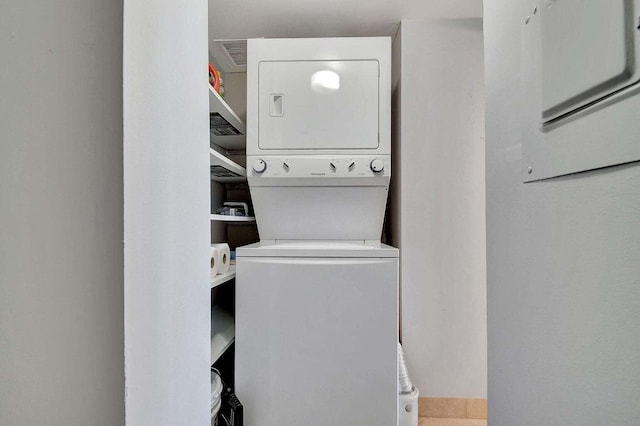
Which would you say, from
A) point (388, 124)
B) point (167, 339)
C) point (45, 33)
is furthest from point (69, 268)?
point (388, 124)

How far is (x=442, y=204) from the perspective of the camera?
1.73m

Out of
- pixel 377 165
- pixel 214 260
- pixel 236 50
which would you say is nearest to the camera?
pixel 214 260

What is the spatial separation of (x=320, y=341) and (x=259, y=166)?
106 cm

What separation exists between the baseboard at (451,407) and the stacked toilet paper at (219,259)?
1.47 meters

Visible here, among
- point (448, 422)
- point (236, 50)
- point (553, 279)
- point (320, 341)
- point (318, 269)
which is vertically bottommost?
point (448, 422)

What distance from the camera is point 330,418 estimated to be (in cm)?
134

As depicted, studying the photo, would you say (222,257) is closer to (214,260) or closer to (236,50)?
(214,260)

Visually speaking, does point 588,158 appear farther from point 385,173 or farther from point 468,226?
point 468,226

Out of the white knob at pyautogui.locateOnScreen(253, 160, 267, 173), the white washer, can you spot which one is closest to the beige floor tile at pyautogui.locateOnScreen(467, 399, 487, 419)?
the white washer

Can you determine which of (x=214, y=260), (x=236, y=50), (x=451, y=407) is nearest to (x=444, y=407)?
(x=451, y=407)

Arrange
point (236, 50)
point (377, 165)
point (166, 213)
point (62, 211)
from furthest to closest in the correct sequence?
point (236, 50) → point (377, 165) → point (166, 213) → point (62, 211)

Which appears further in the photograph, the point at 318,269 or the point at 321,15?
the point at 321,15

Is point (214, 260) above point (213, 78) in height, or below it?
below

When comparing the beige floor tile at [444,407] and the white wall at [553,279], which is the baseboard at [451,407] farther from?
the white wall at [553,279]
